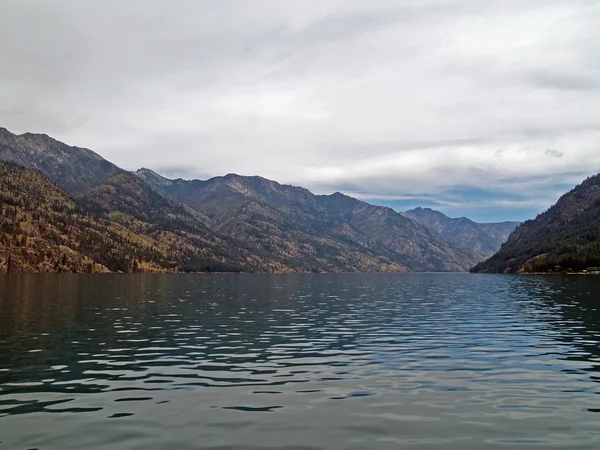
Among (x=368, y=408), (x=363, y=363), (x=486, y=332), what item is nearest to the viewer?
(x=368, y=408)

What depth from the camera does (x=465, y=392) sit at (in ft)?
95.6

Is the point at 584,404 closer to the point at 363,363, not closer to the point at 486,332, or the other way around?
the point at 363,363

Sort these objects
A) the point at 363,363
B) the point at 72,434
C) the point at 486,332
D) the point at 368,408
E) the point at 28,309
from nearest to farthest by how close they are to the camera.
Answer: the point at 72,434 < the point at 368,408 < the point at 363,363 < the point at 486,332 < the point at 28,309

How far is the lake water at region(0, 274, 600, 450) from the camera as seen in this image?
70.5ft

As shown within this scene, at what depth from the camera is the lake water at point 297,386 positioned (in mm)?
21500

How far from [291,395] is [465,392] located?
35.3ft

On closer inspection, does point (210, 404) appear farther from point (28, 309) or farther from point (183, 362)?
point (28, 309)

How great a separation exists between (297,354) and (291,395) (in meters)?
14.2

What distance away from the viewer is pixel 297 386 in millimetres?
30656

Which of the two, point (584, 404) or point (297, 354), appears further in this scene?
point (297, 354)

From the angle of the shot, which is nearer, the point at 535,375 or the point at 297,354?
the point at 535,375

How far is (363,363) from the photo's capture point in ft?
126

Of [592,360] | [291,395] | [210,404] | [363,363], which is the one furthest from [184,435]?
[592,360]

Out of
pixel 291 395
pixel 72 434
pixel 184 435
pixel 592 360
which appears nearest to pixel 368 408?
pixel 291 395
